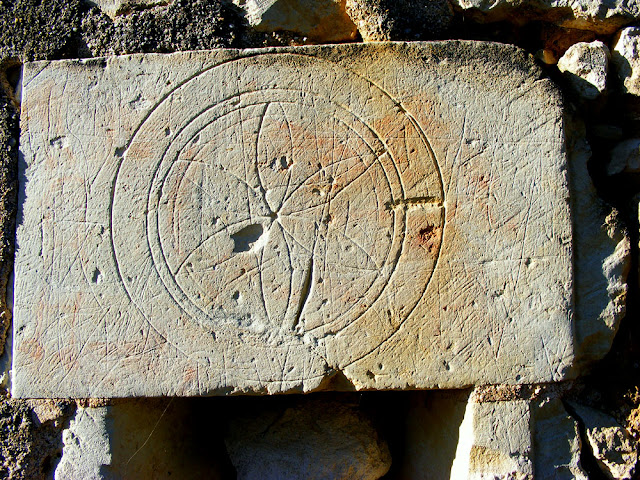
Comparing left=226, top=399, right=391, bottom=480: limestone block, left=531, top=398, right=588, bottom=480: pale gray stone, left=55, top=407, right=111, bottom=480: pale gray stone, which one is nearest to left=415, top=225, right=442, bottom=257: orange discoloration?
left=531, top=398, right=588, bottom=480: pale gray stone

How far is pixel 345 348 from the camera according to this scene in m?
2.04

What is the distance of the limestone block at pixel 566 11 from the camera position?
218 cm

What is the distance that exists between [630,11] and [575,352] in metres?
1.42

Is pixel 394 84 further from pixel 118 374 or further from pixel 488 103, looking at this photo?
pixel 118 374

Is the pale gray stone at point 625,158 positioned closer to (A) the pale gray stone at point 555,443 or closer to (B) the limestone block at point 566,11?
(B) the limestone block at point 566,11

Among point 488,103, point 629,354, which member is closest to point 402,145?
point 488,103

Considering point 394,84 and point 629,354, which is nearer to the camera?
point 394,84

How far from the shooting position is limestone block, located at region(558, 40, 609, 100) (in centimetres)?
A: 217

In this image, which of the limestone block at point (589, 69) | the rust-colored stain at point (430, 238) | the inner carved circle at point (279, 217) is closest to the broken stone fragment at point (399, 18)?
the inner carved circle at point (279, 217)

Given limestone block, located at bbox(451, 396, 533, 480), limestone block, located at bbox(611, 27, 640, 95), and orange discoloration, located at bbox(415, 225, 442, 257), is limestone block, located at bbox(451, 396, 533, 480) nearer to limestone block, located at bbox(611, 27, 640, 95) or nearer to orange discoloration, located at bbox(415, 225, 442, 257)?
orange discoloration, located at bbox(415, 225, 442, 257)

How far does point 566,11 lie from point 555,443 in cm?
177

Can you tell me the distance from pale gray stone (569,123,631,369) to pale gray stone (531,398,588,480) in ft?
0.72

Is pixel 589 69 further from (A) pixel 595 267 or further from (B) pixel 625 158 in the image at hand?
(A) pixel 595 267

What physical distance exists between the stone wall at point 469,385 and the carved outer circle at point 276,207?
1.11ft
